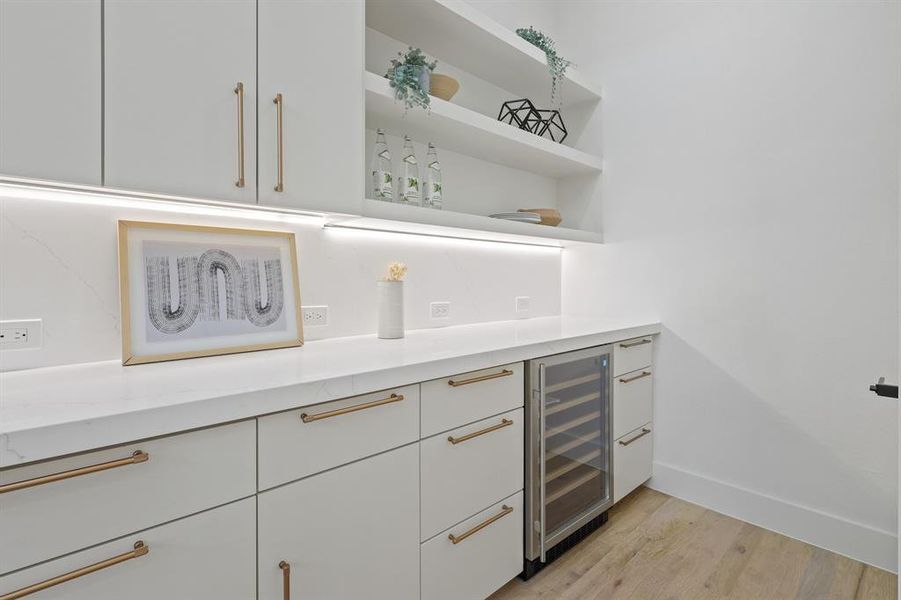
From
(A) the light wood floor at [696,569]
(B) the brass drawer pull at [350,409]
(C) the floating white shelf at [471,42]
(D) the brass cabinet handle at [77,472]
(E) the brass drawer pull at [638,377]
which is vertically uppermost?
(C) the floating white shelf at [471,42]

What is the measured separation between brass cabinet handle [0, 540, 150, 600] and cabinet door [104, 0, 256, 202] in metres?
0.82

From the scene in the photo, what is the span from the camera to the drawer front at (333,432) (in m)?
1.06

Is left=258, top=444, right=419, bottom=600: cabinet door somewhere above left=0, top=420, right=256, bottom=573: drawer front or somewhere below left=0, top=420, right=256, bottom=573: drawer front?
below

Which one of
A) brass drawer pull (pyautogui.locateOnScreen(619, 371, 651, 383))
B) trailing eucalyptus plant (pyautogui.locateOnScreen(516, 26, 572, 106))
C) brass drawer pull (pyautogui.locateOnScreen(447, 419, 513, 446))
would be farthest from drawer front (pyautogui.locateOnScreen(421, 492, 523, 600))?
trailing eucalyptus plant (pyautogui.locateOnScreen(516, 26, 572, 106))

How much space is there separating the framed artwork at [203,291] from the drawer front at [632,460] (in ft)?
5.31

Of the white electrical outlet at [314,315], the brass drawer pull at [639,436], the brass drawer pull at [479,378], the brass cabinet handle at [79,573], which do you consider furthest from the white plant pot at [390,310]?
the brass drawer pull at [639,436]

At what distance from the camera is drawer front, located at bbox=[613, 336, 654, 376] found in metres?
2.24

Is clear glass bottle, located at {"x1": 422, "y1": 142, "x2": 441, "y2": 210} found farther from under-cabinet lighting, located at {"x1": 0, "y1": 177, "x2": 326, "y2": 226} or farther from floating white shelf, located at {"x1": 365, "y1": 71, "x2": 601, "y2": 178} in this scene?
under-cabinet lighting, located at {"x1": 0, "y1": 177, "x2": 326, "y2": 226}

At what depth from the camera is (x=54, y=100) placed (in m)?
1.03

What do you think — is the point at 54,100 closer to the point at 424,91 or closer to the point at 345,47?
the point at 345,47

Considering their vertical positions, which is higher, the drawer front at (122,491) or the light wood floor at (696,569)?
the drawer front at (122,491)

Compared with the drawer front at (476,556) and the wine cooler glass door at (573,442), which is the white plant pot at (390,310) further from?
the drawer front at (476,556)

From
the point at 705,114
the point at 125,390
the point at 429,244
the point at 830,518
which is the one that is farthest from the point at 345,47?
the point at 830,518

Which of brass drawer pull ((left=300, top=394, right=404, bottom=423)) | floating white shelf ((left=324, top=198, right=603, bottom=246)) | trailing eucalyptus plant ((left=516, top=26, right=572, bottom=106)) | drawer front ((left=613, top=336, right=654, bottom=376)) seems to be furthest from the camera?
trailing eucalyptus plant ((left=516, top=26, right=572, bottom=106))
